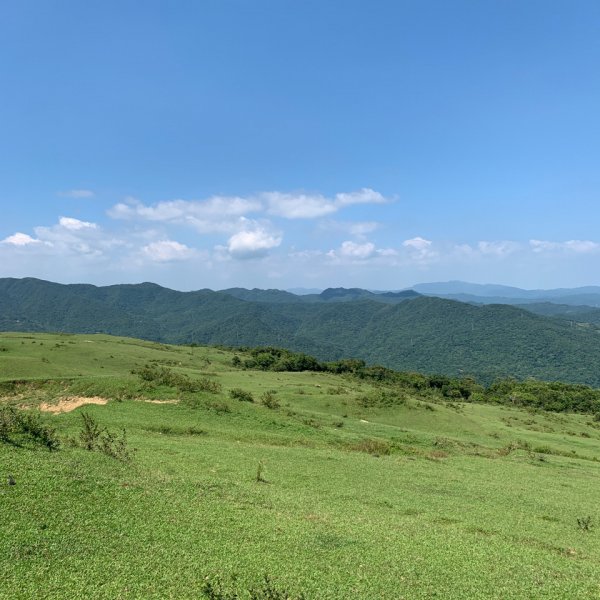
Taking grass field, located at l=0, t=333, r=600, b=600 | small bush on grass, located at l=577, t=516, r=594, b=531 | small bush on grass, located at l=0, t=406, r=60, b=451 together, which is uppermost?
small bush on grass, located at l=0, t=406, r=60, b=451

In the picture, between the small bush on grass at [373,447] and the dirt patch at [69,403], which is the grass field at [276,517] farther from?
the dirt patch at [69,403]

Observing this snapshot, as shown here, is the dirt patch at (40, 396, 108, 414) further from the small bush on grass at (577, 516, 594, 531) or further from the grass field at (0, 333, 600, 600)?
the small bush on grass at (577, 516, 594, 531)

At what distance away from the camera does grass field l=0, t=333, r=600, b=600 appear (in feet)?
31.1

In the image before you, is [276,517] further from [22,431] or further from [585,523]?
[585,523]

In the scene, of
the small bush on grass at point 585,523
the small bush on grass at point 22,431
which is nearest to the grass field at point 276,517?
the small bush on grass at point 585,523

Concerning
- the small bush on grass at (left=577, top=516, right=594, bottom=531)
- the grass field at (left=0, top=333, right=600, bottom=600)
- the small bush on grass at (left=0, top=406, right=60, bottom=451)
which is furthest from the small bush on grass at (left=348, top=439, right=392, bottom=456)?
the small bush on grass at (left=0, top=406, right=60, bottom=451)

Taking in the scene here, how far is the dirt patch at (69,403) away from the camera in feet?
98.4

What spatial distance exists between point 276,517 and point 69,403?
23.6m

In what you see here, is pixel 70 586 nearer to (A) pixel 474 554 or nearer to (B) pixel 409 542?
(B) pixel 409 542

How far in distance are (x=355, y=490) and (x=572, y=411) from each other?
85.5 m

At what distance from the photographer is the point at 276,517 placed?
518 inches

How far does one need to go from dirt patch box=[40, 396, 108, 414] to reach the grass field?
32 cm

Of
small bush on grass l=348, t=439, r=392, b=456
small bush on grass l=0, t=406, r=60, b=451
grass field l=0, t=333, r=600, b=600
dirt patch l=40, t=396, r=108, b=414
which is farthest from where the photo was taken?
dirt patch l=40, t=396, r=108, b=414

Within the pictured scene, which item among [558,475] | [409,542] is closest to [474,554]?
[409,542]
